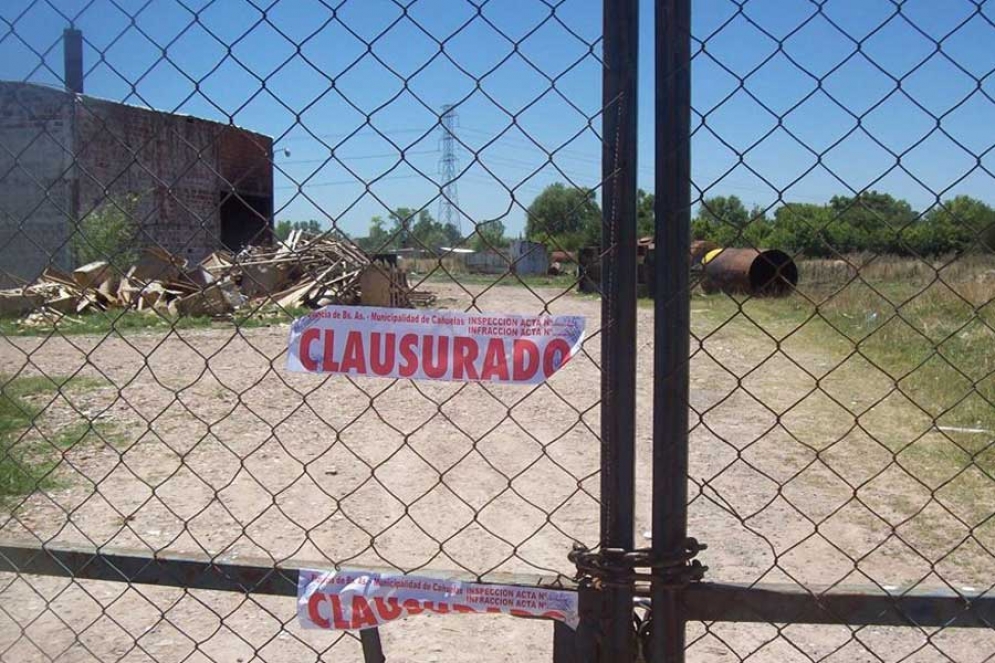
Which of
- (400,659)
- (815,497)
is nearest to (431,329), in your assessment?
(400,659)

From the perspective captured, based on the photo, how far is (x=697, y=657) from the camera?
11.0 ft

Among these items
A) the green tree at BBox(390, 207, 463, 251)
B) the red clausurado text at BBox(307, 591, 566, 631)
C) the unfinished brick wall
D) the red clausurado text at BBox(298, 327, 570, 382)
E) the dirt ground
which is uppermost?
the unfinished brick wall

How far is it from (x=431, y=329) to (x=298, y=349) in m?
0.27

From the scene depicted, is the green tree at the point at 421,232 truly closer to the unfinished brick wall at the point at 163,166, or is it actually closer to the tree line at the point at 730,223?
the tree line at the point at 730,223

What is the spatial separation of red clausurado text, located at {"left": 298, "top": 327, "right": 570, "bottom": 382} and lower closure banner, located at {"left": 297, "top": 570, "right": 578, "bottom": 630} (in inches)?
15.5

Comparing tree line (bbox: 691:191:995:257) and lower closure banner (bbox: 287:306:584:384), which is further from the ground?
tree line (bbox: 691:191:995:257)

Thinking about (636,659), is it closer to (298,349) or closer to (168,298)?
(298,349)

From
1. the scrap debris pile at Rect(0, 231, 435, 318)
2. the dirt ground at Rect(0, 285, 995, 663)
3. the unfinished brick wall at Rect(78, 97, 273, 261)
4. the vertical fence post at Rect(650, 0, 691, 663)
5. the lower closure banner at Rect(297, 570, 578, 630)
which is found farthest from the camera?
the unfinished brick wall at Rect(78, 97, 273, 261)

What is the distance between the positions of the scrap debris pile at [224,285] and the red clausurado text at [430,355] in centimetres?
1273

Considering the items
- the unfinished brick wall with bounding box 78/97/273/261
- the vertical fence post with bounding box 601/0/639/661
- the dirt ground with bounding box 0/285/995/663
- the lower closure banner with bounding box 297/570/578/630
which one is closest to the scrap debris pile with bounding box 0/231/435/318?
the unfinished brick wall with bounding box 78/97/273/261

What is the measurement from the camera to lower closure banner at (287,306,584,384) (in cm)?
158

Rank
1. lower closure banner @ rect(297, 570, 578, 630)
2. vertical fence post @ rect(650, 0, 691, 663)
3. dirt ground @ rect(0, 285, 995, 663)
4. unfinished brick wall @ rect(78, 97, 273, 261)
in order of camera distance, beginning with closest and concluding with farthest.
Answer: vertical fence post @ rect(650, 0, 691, 663)
lower closure banner @ rect(297, 570, 578, 630)
dirt ground @ rect(0, 285, 995, 663)
unfinished brick wall @ rect(78, 97, 273, 261)

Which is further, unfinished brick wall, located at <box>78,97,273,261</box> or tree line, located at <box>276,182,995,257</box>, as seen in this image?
unfinished brick wall, located at <box>78,97,273,261</box>

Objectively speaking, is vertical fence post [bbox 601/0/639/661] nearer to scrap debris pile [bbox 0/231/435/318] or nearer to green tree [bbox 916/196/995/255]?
green tree [bbox 916/196/995/255]
